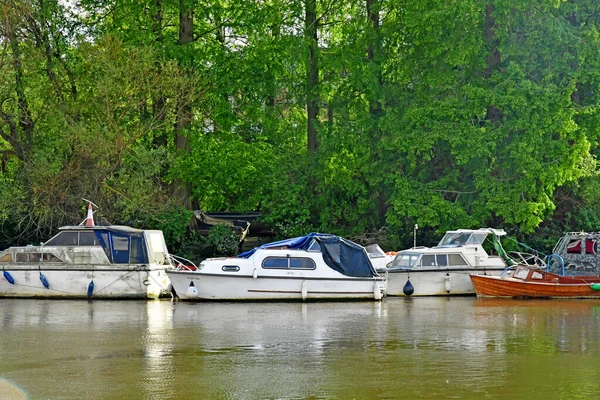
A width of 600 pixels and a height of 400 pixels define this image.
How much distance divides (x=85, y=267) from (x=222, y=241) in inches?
404

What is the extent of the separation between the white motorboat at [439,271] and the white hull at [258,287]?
2647mm

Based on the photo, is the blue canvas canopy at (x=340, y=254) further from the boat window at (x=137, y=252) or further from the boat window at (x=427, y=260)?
the boat window at (x=137, y=252)

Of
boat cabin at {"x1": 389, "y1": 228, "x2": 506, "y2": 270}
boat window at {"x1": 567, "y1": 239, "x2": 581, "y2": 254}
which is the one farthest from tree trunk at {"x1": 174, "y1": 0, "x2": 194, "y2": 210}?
boat window at {"x1": 567, "y1": 239, "x2": 581, "y2": 254}

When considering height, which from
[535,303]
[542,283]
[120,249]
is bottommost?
[535,303]

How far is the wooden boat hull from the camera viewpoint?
33844 mm

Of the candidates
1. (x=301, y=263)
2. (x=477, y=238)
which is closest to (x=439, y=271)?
(x=477, y=238)

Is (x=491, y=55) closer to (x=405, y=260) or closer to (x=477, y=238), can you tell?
(x=477, y=238)

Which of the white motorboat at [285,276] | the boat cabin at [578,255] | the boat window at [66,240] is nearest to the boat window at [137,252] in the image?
the white motorboat at [285,276]

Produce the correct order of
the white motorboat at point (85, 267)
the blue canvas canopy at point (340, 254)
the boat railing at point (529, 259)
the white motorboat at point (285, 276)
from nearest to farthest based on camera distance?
the white motorboat at point (285, 276)
the blue canvas canopy at point (340, 254)
the white motorboat at point (85, 267)
the boat railing at point (529, 259)

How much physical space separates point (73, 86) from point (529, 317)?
76.4 feet

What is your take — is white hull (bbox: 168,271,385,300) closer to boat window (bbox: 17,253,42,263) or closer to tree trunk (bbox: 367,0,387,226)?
boat window (bbox: 17,253,42,263)

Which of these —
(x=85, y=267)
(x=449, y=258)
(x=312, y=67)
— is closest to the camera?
(x=85, y=267)

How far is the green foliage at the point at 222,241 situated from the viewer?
141ft

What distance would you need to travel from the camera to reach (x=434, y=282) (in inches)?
1387
